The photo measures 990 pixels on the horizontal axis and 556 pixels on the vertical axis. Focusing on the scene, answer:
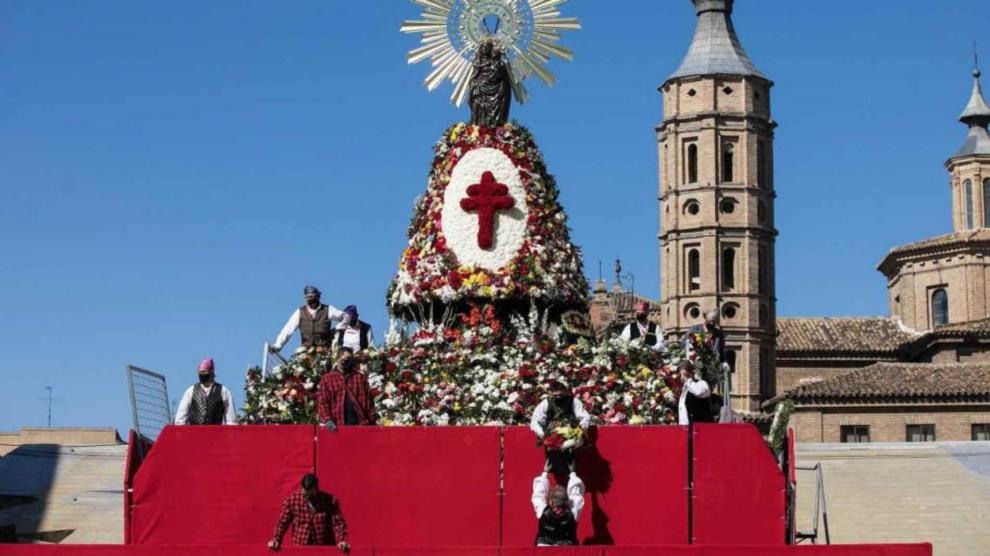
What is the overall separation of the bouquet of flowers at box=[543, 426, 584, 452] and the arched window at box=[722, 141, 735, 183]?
103m

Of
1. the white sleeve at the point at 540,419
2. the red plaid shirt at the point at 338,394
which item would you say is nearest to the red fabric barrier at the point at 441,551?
the white sleeve at the point at 540,419

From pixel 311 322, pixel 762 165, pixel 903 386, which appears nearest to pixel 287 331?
pixel 311 322

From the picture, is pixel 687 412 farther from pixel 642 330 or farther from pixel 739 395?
pixel 739 395

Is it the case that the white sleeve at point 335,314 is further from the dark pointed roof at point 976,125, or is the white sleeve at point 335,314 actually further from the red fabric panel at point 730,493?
the dark pointed roof at point 976,125

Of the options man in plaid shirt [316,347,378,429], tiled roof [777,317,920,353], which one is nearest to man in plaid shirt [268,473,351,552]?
man in plaid shirt [316,347,378,429]

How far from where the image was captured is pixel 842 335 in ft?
375

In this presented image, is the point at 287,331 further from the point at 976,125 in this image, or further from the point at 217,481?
the point at 976,125

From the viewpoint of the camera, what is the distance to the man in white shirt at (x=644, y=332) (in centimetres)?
2411

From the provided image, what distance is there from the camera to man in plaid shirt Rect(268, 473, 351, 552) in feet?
59.5

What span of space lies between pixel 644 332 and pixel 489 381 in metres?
2.31

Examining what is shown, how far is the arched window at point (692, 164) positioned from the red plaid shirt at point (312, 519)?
4085 inches

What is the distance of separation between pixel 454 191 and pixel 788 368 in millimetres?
92820

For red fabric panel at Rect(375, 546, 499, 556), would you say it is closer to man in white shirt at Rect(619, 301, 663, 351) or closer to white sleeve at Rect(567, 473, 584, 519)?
white sleeve at Rect(567, 473, 584, 519)

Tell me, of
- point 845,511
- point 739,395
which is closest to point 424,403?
point 845,511
